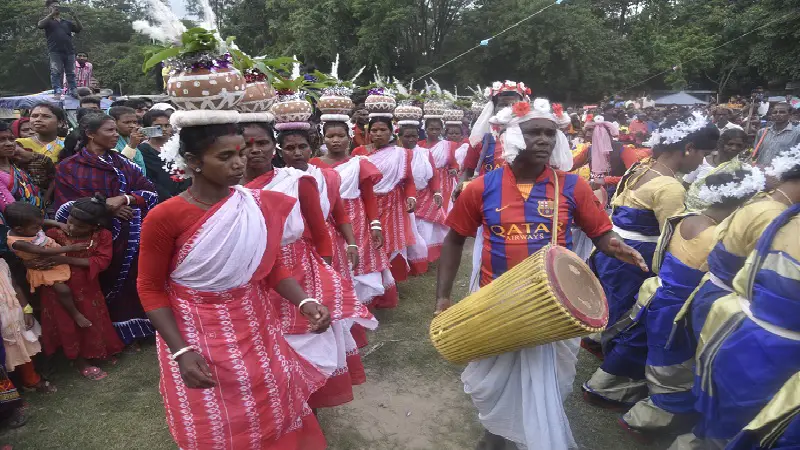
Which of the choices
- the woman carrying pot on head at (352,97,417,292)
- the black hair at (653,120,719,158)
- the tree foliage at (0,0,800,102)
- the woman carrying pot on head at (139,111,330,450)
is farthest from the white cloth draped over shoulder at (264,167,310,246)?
the tree foliage at (0,0,800,102)

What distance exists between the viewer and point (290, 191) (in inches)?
134

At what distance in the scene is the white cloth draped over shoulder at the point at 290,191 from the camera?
3.31 meters

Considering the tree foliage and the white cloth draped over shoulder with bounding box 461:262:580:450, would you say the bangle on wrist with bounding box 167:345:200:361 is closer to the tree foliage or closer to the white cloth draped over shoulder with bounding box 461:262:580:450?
the white cloth draped over shoulder with bounding box 461:262:580:450

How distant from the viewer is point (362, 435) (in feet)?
12.4

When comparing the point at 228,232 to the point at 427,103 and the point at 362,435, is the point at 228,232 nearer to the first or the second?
the point at 362,435

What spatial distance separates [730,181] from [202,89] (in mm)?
3074

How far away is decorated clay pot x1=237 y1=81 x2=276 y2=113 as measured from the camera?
10.6ft

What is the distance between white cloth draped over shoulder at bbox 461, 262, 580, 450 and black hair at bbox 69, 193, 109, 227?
11.3 feet

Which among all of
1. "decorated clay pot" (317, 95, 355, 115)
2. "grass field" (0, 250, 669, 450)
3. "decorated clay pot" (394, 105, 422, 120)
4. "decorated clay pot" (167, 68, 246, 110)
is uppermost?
"decorated clay pot" (167, 68, 246, 110)

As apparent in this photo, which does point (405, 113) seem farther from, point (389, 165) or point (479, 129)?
point (479, 129)

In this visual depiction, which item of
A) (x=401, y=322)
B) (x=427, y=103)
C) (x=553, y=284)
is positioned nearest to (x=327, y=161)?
(x=401, y=322)

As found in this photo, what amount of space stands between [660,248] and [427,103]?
5.38 metres

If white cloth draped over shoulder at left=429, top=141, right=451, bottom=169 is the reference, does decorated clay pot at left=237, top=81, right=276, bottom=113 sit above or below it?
above

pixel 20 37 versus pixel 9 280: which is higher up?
pixel 20 37
